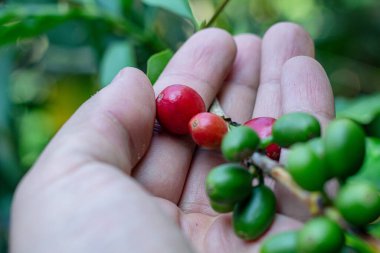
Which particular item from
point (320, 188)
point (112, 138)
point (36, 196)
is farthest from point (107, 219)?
point (320, 188)

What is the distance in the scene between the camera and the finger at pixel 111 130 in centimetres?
175

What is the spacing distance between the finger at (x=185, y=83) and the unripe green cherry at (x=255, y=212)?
0.53m

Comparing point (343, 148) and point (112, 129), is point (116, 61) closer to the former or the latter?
point (112, 129)

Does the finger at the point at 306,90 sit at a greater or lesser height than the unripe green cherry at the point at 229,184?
lesser

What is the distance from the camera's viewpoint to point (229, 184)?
5.34 feet

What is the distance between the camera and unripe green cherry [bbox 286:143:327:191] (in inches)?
56.9

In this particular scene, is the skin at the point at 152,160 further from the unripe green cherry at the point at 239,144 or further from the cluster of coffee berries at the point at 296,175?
the unripe green cherry at the point at 239,144

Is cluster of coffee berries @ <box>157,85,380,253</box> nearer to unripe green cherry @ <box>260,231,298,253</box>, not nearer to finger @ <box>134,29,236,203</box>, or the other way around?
unripe green cherry @ <box>260,231,298,253</box>

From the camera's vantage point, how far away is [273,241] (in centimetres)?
151

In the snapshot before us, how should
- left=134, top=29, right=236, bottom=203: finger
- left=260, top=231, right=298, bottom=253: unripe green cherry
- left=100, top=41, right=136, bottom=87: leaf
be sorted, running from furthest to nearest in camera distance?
1. left=100, top=41, right=136, bottom=87: leaf
2. left=134, top=29, right=236, bottom=203: finger
3. left=260, top=231, right=298, bottom=253: unripe green cherry

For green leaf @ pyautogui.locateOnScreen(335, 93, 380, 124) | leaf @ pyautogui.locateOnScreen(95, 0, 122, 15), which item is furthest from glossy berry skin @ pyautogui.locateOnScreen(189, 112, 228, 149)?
leaf @ pyautogui.locateOnScreen(95, 0, 122, 15)

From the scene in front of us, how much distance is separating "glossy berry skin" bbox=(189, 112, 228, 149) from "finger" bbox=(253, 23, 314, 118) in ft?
1.94

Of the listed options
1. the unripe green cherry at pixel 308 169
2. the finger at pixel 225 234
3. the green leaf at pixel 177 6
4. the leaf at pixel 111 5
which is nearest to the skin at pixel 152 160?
the finger at pixel 225 234

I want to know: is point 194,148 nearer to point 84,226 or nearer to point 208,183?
point 208,183
